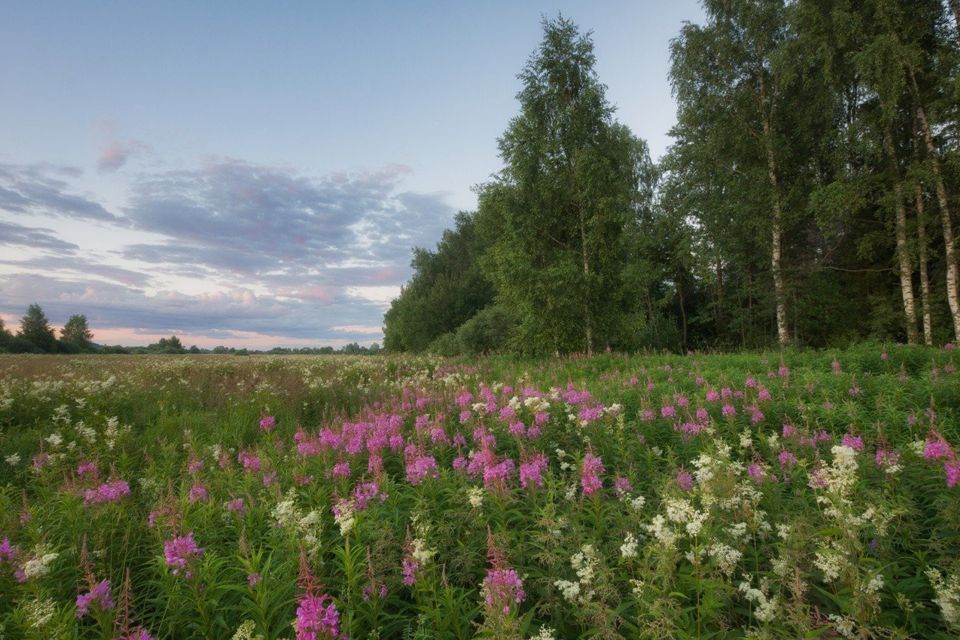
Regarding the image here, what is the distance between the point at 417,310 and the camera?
131ft

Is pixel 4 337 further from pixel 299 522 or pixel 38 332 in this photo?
pixel 299 522

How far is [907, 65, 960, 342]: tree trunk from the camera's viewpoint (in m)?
14.6

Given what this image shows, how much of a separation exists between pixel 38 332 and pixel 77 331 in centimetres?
1721

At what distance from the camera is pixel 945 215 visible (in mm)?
14969

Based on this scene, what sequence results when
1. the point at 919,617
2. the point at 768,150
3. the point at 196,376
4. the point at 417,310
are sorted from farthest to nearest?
the point at 417,310, the point at 768,150, the point at 196,376, the point at 919,617

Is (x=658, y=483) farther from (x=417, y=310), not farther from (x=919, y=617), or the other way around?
(x=417, y=310)

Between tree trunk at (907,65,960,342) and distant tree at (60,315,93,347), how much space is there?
8860 centimetres

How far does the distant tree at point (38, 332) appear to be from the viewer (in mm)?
53281

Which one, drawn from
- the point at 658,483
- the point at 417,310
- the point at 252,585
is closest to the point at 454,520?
the point at 252,585

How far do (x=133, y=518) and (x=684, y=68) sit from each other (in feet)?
81.3

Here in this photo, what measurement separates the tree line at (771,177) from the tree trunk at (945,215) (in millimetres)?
66

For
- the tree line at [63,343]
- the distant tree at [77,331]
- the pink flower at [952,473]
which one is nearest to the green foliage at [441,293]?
the tree line at [63,343]

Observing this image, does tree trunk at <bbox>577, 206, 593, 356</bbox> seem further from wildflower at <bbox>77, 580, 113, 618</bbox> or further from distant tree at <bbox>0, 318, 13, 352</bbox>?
distant tree at <bbox>0, 318, 13, 352</bbox>

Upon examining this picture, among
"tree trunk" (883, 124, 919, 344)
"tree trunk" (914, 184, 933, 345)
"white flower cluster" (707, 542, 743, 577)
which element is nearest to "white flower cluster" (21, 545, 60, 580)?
"white flower cluster" (707, 542, 743, 577)
